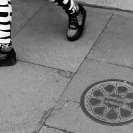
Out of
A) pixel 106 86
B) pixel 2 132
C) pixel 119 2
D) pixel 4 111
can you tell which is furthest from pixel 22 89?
pixel 119 2

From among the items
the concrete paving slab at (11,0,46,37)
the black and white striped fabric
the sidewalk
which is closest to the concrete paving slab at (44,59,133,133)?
the sidewalk

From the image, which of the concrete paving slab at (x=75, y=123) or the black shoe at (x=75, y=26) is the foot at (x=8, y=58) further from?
the concrete paving slab at (x=75, y=123)

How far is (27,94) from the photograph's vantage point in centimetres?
343

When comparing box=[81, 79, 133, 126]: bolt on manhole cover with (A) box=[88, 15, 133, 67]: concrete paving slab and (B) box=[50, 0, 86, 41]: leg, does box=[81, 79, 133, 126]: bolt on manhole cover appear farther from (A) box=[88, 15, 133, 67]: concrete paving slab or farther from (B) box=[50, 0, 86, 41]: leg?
(B) box=[50, 0, 86, 41]: leg

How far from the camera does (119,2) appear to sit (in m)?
4.63

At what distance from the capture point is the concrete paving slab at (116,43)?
3.86 metres

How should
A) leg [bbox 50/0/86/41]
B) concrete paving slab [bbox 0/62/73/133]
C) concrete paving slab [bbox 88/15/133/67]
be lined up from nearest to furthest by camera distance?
concrete paving slab [bbox 0/62/73/133] → concrete paving slab [bbox 88/15/133/67] → leg [bbox 50/0/86/41]

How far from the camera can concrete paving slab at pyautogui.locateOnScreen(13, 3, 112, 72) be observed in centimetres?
389

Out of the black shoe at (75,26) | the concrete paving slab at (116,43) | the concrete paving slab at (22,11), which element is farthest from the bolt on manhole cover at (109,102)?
the concrete paving slab at (22,11)

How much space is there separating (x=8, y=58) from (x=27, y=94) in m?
0.54

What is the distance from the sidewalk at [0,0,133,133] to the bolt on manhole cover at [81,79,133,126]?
0.06m

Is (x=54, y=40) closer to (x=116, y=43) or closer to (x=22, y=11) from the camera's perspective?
(x=116, y=43)

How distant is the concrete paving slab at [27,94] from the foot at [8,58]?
52 mm

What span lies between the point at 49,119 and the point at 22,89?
1.68ft
